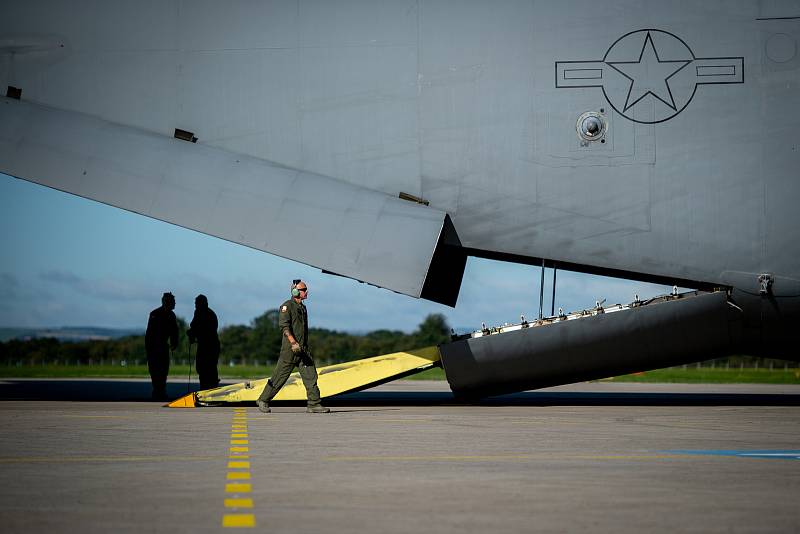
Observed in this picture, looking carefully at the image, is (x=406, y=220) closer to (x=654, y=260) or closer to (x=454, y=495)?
(x=654, y=260)

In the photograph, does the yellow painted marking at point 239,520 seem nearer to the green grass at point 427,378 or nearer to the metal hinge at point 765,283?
the metal hinge at point 765,283

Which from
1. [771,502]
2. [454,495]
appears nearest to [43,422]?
[454,495]

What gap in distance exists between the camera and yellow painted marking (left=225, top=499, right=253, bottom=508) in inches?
289

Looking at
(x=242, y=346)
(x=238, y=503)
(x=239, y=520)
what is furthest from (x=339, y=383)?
(x=242, y=346)

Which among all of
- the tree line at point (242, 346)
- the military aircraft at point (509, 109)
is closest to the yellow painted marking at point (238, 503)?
the military aircraft at point (509, 109)

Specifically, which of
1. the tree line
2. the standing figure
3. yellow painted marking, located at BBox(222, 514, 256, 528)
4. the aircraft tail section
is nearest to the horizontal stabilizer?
A: the standing figure

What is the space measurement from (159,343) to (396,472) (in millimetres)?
12994

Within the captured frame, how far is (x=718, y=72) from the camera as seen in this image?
1878 centimetres

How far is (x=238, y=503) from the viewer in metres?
7.46

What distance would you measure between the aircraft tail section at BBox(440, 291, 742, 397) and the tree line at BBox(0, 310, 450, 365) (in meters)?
36.9

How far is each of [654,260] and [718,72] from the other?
3394 millimetres

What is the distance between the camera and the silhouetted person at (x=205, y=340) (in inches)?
841

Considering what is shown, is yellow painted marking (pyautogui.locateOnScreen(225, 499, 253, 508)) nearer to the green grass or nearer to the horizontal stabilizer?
the horizontal stabilizer

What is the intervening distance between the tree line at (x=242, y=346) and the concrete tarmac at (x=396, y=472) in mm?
41126
